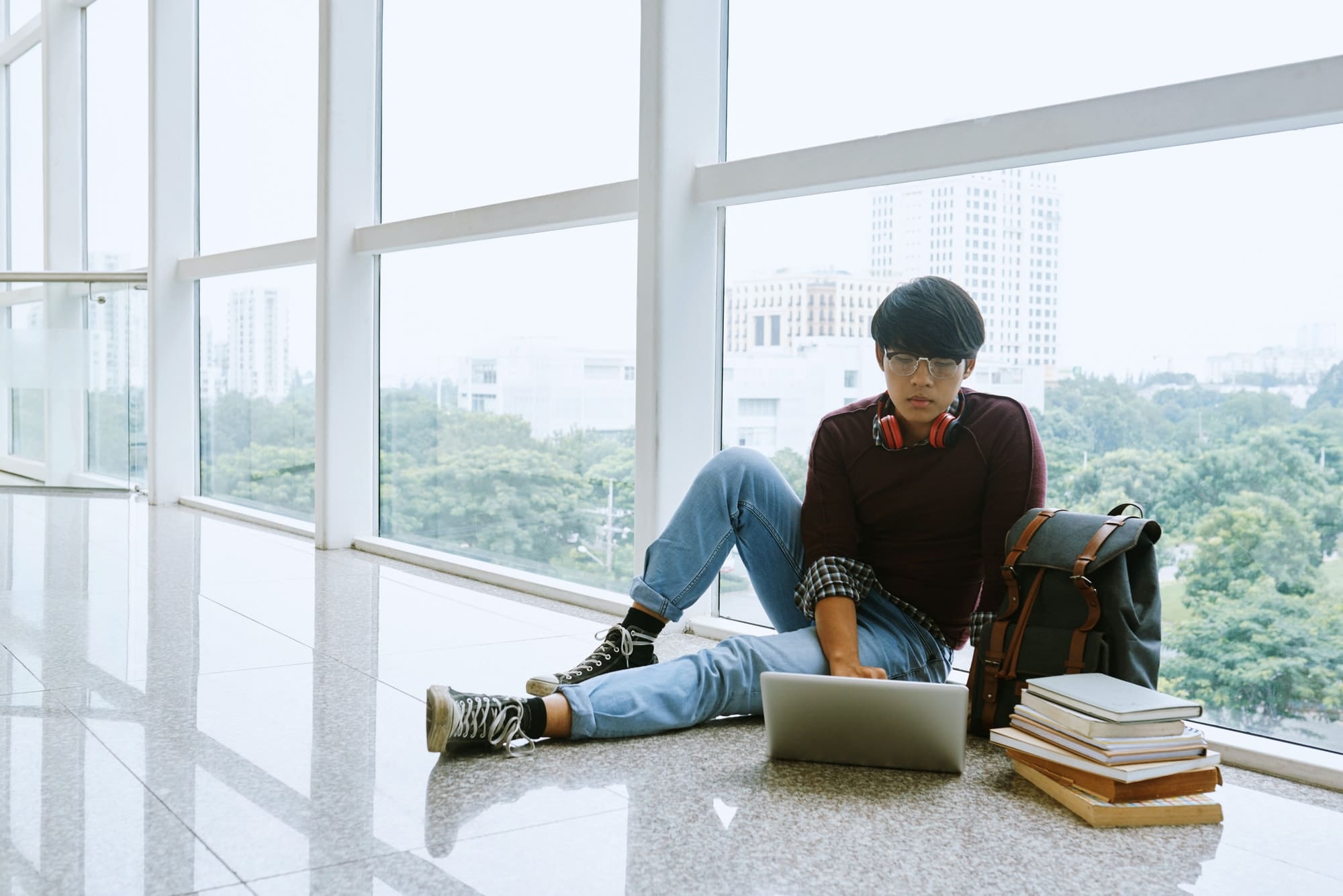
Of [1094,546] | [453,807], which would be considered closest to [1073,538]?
[1094,546]

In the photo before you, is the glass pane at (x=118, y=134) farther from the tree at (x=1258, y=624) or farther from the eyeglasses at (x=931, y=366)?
the tree at (x=1258, y=624)

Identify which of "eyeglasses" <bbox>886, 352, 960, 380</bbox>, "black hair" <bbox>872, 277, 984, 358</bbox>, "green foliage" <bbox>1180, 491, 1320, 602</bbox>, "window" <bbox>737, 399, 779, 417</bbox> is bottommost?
"green foliage" <bbox>1180, 491, 1320, 602</bbox>

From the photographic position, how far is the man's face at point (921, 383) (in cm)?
208

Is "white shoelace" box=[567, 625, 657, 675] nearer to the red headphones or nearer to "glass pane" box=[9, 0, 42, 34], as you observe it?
the red headphones

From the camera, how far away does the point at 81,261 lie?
7.48 m

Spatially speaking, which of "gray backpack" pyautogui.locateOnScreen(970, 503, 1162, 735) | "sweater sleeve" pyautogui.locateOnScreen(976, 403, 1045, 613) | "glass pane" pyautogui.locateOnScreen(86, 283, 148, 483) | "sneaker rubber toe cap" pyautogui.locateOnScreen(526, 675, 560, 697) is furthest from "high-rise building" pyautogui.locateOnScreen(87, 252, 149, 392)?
"gray backpack" pyautogui.locateOnScreen(970, 503, 1162, 735)

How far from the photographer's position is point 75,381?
6660 millimetres

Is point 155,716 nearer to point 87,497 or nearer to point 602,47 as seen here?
point 602,47

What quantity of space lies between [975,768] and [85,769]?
1.40 metres

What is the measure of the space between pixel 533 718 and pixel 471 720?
12 cm

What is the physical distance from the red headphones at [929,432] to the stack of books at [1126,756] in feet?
1.69

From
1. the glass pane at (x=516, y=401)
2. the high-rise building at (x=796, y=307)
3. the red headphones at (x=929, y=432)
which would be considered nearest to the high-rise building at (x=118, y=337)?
the glass pane at (x=516, y=401)

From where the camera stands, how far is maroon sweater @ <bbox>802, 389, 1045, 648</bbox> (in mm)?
2100

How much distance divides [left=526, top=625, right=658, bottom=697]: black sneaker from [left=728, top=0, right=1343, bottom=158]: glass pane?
1291mm
